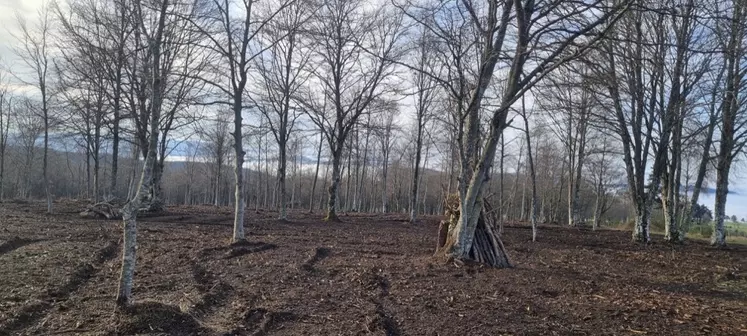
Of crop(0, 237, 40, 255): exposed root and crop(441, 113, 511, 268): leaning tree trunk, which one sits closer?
crop(441, 113, 511, 268): leaning tree trunk

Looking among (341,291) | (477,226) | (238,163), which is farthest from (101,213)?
(477,226)

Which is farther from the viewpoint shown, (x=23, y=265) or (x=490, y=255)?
(x=490, y=255)

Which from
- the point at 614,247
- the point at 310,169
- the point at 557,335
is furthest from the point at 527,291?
the point at 310,169

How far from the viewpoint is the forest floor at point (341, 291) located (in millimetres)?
4590

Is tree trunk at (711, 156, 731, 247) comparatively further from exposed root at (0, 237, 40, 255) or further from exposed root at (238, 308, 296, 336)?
exposed root at (0, 237, 40, 255)

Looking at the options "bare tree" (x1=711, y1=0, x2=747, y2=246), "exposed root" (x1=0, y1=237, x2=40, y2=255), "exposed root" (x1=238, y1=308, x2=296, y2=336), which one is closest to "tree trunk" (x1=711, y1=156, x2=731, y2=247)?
"bare tree" (x1=711, y1=0, x2=747, y2=246)

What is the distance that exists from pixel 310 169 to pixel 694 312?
5982cm

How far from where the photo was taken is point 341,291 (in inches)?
244

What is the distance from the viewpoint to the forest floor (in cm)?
459

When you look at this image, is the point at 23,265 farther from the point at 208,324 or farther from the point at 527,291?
the point at 527,291

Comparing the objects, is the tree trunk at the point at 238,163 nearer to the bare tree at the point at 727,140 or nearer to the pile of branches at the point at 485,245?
the pile of branches at the point at 485,245

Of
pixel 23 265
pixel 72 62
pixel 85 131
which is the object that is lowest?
pixel 23 265

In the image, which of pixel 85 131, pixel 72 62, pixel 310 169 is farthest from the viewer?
pixel 310 169

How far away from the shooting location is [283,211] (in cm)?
1881
